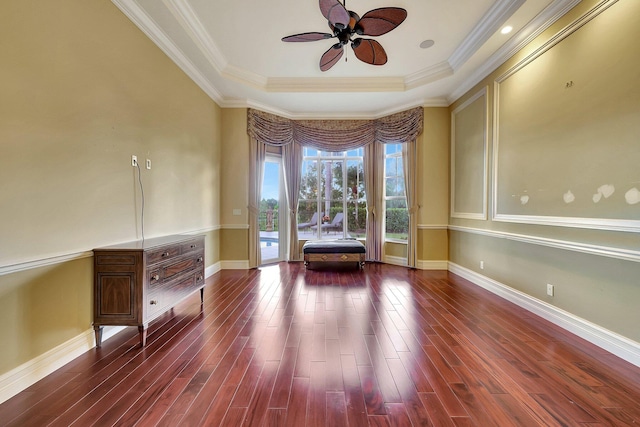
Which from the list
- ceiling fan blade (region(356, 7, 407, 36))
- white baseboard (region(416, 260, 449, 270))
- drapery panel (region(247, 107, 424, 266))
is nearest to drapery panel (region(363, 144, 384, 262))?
drapery panel (region(247, 107, 424, 266))

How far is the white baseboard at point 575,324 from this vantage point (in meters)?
2.01

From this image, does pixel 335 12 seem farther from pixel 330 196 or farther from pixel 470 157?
pixel 330 196

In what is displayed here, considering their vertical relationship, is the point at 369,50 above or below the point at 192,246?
above

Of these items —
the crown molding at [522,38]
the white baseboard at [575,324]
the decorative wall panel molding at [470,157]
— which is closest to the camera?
the white baseboard at [575,324]

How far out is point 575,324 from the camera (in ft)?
7.97

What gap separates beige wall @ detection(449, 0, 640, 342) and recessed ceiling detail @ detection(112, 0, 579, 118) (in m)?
0.46

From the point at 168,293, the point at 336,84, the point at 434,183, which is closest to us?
the point at 168,293

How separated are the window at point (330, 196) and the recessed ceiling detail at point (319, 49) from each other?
1.11m

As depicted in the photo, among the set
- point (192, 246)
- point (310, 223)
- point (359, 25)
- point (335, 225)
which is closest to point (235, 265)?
point (310, 223)

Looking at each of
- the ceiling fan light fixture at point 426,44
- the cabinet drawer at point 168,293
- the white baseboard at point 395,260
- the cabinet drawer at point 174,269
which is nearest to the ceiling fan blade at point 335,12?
the ceiling fan light fixture at point 426,44

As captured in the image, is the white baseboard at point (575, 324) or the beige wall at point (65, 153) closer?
the beige wall at point (65, 153)

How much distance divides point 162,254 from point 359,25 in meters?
2.82

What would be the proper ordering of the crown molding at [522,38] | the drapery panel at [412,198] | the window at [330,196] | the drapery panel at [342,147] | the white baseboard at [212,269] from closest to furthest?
1. the crown molding at [522,38]
2. the white baseboard at [212,269]
3. the drapery panel at [412,198]
4. the drapery panel at [342,147]
5. the window at [330,196]

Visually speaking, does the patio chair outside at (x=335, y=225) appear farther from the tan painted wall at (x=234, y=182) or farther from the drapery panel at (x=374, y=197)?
the tan painted wall at (x=234, y=182)
